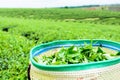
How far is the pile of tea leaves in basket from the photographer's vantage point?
84.7 inches

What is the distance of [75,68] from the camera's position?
1.79 m

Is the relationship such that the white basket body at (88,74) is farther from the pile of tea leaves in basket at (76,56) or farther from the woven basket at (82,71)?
the pile of tea leaves in basket at (76,56)

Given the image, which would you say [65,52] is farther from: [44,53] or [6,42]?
[6,42]

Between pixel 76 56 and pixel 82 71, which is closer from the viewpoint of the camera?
pixel 82 71

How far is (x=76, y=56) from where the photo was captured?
85.2 inches

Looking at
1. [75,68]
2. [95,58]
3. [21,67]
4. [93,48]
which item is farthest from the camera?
[21,67]

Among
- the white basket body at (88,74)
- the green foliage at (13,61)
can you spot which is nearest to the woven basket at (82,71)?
the white basket body at (88,74)

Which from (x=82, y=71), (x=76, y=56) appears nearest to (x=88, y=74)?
(x=82, y=71)

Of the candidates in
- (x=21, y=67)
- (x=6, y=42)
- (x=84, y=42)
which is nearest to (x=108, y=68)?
(x=84, y=42)

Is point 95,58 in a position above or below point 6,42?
above

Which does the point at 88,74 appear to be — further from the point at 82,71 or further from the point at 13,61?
the point at 13,61

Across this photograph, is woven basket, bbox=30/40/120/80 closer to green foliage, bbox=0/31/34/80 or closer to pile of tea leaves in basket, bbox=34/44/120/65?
pile of tea leaves in basket, bbox=34/44/120/65

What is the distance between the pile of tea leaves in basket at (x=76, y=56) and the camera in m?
2.15

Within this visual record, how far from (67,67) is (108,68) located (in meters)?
0.26
